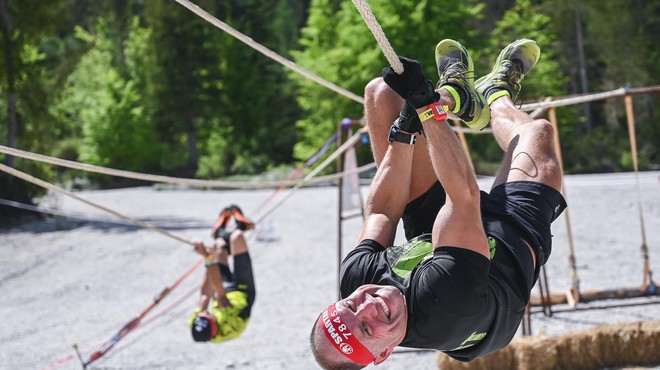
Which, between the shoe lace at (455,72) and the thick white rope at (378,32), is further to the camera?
the shoe lace at (455,72)

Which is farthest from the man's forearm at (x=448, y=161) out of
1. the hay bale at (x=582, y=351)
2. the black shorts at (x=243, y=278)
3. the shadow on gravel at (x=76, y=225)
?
the shadow on gravel at (x=76, y=225)

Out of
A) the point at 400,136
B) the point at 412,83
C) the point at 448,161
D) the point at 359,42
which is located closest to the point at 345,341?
the point at 448,161

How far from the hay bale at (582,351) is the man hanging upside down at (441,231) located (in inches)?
88.3

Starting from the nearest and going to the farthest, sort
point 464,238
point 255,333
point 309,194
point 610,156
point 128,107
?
point 464,238
point 255,333
point 309,194
point 610,156
point 128,107

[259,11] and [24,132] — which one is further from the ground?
[259,11]

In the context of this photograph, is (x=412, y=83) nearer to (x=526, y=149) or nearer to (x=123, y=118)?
(x=526, y=149)

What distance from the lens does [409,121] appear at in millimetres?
2957

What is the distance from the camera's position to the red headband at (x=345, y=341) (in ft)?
8.99

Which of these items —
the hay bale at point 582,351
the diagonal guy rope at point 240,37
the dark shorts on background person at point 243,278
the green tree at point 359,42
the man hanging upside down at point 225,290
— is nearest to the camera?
the diagonal guy rope at point 240,37

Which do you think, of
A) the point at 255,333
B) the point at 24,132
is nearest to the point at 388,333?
the point at 255,333

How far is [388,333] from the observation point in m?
2.71

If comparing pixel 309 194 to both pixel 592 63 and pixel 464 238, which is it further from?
pixel 464 238

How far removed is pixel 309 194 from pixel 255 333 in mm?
11652

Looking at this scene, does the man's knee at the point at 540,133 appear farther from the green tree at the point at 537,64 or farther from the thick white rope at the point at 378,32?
the green tree at the point at 537,64
